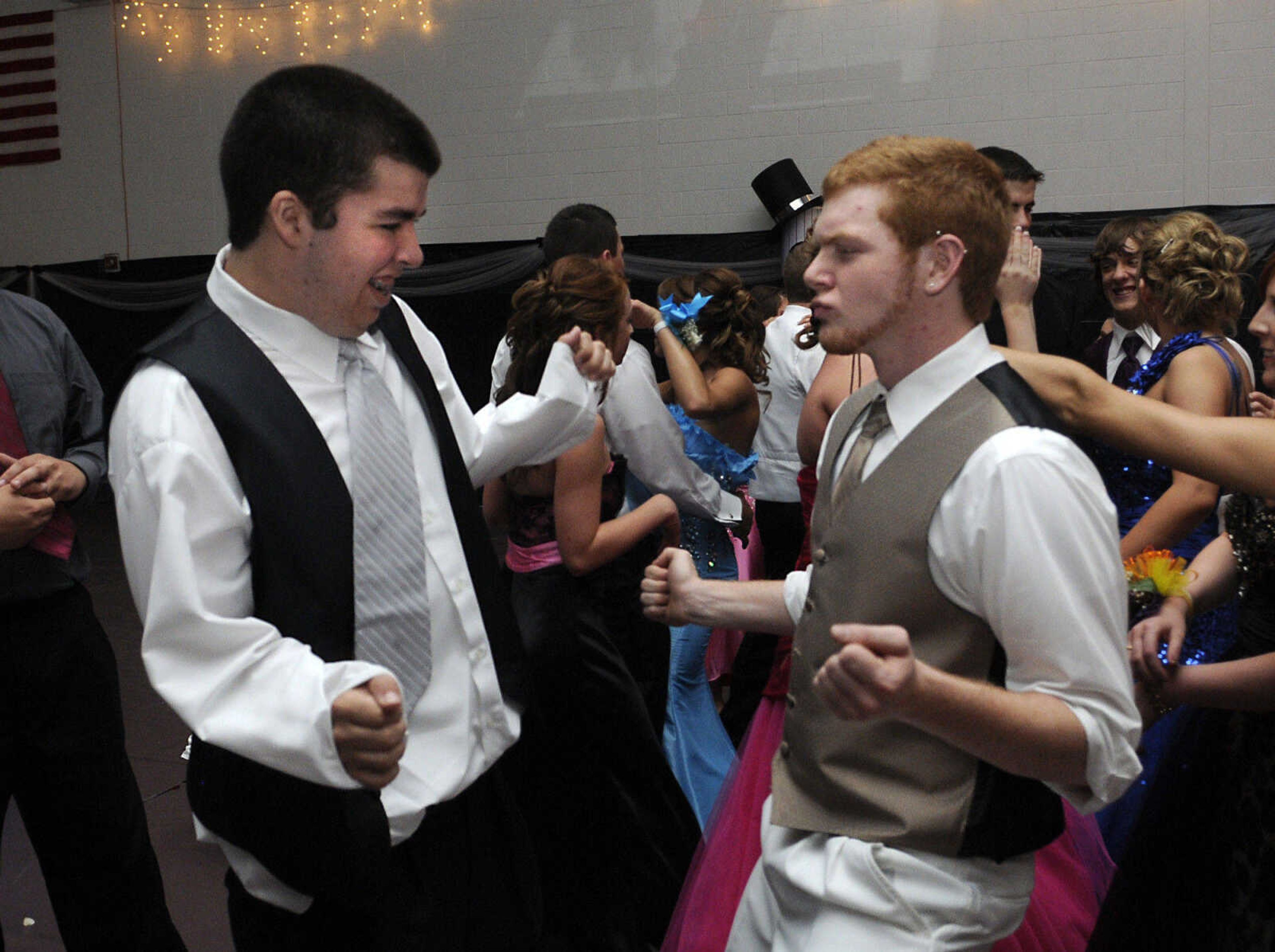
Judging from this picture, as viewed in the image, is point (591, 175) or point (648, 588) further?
point (591, 175)

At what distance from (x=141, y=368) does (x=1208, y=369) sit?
88.1 inches

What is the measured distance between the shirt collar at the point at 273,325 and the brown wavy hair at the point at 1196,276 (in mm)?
2177

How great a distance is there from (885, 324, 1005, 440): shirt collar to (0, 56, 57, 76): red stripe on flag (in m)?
10.8

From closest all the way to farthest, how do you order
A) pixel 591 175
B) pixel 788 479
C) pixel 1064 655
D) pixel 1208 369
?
pixel 1064 655, pixel 1208 369, pixel 788 479, pixel 591 175

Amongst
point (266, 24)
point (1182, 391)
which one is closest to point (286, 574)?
point (1182, 391)

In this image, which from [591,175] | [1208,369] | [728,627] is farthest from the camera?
[591,175]

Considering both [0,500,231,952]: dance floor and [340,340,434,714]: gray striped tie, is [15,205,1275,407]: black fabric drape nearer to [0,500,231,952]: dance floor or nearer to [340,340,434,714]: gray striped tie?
[0,500,231,952]: dance floor

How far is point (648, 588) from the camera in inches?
67.6

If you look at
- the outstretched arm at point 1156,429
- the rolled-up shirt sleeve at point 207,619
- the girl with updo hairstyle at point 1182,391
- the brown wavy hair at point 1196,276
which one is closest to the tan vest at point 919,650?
the outstretched arm at point 1156,429

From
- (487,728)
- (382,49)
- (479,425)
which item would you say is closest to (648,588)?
(487,728)

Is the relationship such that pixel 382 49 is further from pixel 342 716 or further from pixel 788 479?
pixel 342 716

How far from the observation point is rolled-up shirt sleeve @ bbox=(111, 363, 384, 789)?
1333 mm

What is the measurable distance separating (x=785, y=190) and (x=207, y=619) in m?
7.04

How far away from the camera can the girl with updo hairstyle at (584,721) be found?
267cm
